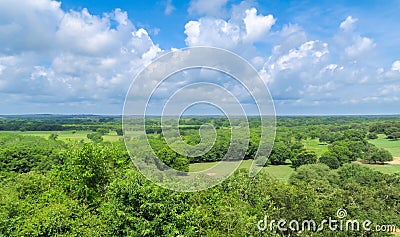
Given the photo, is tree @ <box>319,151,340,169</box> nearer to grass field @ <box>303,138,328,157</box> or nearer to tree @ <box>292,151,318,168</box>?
tree @ <box>292,151,318,168</box>

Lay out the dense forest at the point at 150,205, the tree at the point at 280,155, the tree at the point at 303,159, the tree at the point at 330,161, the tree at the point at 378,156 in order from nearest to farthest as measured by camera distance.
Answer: the dense forest at the point at 150,205, the tree at the point at 330,161, the tree at the point at 303,159, the tree at the point at 378,156, the tree at the point at 280,155

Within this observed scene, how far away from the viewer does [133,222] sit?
37.0 ft

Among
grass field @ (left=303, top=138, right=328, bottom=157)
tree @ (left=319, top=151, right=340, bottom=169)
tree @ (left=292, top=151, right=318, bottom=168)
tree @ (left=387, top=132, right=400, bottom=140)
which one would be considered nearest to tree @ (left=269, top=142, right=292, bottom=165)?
tree @ (left=292, top=151, right=318, bottom=168)

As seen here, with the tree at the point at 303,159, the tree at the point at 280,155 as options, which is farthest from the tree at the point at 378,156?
the tree at the point at 280,155

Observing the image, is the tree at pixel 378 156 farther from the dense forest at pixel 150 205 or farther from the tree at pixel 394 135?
the tree at pixel 394 135

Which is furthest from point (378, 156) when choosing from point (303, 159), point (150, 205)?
point (150, 205)

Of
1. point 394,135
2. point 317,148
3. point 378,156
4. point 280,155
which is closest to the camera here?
point 378,156

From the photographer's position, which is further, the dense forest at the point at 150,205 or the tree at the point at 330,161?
the tree at the point at 330,161

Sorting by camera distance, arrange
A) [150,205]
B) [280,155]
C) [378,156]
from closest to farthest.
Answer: [150,205]
[378,156]
[280,155]

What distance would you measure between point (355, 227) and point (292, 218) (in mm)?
3747

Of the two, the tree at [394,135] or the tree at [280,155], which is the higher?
the tree at [394,135]


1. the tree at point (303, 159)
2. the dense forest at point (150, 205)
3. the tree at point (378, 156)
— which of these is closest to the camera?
the dense forest at point (150, 205)

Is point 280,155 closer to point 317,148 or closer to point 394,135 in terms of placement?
point 317,148

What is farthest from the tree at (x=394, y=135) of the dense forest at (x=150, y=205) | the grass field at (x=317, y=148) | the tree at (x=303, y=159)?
the dense forest at (x=150, y=205)
